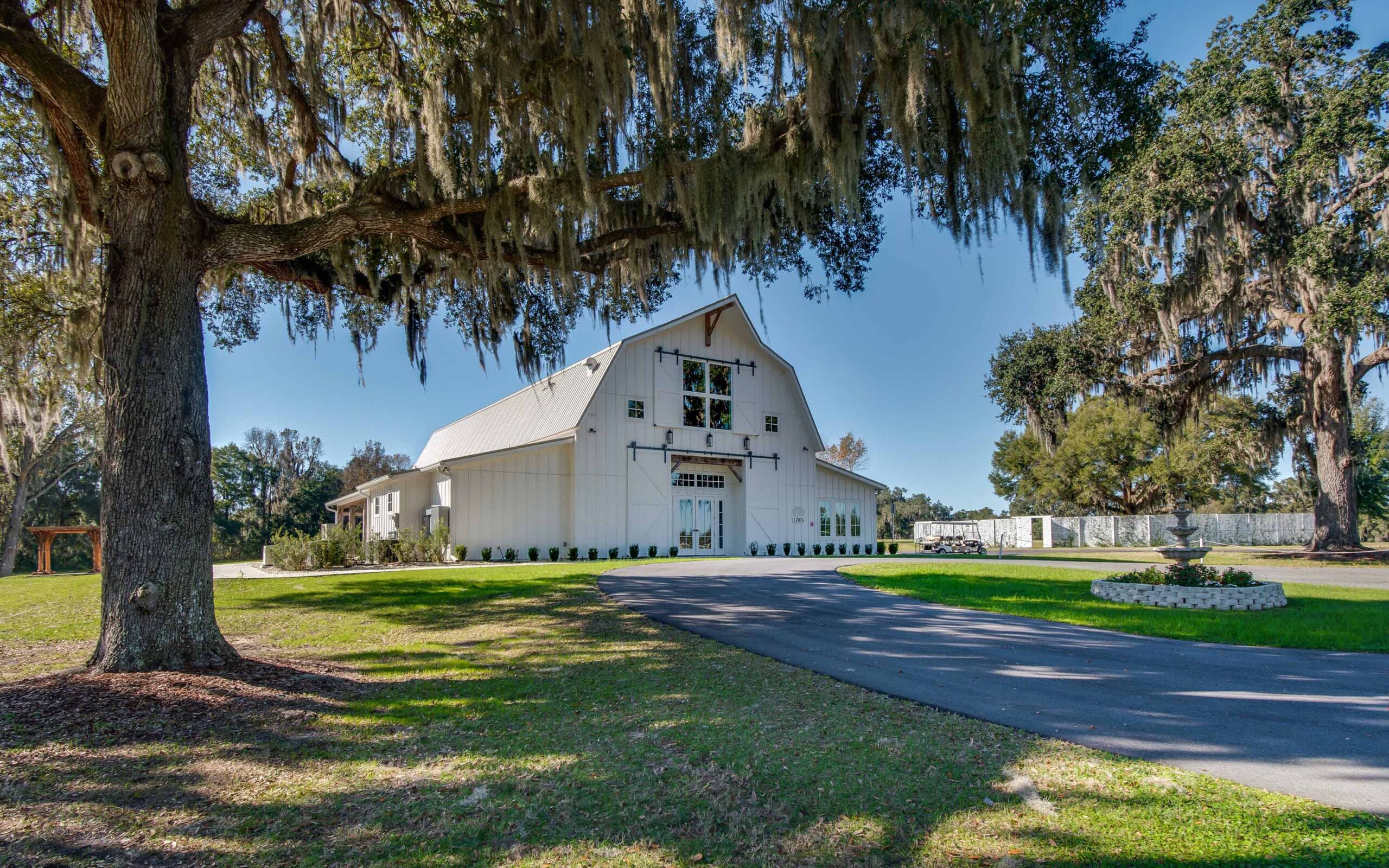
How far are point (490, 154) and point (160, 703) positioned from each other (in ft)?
21.2

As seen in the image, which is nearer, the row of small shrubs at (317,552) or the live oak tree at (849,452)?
the row of small shrubs at (317,552)

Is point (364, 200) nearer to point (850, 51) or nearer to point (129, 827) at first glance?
point (850, 51)

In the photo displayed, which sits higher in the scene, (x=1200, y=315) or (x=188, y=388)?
(x=1200, y=315)

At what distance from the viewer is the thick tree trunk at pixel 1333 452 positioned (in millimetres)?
19391

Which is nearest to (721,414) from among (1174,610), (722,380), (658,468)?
(722,380)

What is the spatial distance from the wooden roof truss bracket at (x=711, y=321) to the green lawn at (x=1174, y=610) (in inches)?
448

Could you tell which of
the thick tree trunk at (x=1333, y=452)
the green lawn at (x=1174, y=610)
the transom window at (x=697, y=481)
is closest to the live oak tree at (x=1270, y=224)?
the thick tree trunk at (x=1333, y=452)

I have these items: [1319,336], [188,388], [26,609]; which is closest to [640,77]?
[188,388]

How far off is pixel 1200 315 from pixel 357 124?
73.7 feet

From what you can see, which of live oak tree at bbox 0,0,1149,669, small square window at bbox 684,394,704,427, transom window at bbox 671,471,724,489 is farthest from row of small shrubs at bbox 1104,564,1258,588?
transom window at bbox 671,471,724,489

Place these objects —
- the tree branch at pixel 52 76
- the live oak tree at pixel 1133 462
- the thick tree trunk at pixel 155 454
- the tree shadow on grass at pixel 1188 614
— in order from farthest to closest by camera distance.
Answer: the live oak tree at pixel 1133 462
the tree shadow on grass at pixel 1188 614
the tree branch at pixel 52 76
the thick tree trunk at pixel 155 454

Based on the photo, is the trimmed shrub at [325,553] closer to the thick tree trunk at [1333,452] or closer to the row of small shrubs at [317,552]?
the row of small shrubs at [317,552]

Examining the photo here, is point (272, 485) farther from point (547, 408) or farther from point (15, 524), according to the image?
point (547, 408)

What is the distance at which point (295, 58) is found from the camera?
9984 millimetres
